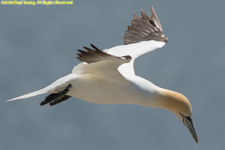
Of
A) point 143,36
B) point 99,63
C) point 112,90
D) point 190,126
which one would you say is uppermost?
point 143,36

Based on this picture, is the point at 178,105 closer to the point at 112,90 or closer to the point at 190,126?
the point at 190,126

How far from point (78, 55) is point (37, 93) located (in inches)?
63.1

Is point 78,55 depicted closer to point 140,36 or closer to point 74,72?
point 74,72

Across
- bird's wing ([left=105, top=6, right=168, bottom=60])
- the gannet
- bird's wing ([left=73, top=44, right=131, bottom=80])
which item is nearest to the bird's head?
the gannet

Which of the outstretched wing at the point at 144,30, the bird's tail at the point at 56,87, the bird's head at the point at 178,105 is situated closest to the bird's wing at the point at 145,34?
the outstretched wing at the point at 144,30

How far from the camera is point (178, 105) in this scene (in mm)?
9180

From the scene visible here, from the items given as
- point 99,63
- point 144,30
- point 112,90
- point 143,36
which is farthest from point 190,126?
point 144,30

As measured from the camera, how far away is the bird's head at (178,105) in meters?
9.07

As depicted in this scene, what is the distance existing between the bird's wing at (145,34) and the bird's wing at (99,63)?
7.24 feet

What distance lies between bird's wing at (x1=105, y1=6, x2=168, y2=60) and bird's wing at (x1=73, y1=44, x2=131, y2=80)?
221 cm

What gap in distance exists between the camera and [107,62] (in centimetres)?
830

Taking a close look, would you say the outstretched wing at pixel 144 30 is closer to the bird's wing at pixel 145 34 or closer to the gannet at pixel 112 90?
the bird's wing at pixel 145 34

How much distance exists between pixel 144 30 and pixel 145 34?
0.11m

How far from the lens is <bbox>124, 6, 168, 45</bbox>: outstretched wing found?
11.7 m
